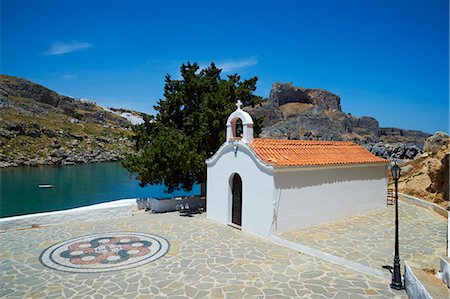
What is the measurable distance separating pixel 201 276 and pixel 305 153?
810 centimetres

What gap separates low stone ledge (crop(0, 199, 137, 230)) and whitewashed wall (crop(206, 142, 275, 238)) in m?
4.63

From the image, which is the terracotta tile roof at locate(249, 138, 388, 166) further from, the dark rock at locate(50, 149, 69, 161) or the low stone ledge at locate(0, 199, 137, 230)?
the dark rock at locate(50, 149, 69, 161)

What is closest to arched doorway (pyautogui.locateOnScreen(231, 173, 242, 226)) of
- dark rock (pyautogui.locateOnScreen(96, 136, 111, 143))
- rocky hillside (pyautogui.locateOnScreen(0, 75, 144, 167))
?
rocky hillside (pyautogui.locateOnScreen(0, 75, 144, 167))

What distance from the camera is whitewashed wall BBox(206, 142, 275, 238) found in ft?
40.9

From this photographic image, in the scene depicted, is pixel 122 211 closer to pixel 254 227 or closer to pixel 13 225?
pixel 13 225

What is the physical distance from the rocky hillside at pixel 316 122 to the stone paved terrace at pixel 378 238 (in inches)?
2210

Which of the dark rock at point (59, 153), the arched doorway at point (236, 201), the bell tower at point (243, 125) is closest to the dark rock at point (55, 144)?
the dark rock at point (59, 153)

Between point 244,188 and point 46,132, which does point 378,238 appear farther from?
point 46,132

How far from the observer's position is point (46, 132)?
7569 cm

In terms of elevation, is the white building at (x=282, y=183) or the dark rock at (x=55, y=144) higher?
the dark rock at (x=55, y=144)

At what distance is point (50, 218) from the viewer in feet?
47.2

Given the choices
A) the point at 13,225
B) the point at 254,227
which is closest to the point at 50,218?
the point at 13,225

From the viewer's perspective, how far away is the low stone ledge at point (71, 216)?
44.6 ft

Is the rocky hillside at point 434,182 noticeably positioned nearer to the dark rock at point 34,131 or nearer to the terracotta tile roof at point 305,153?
the terracotta tile roof at point 305,153
